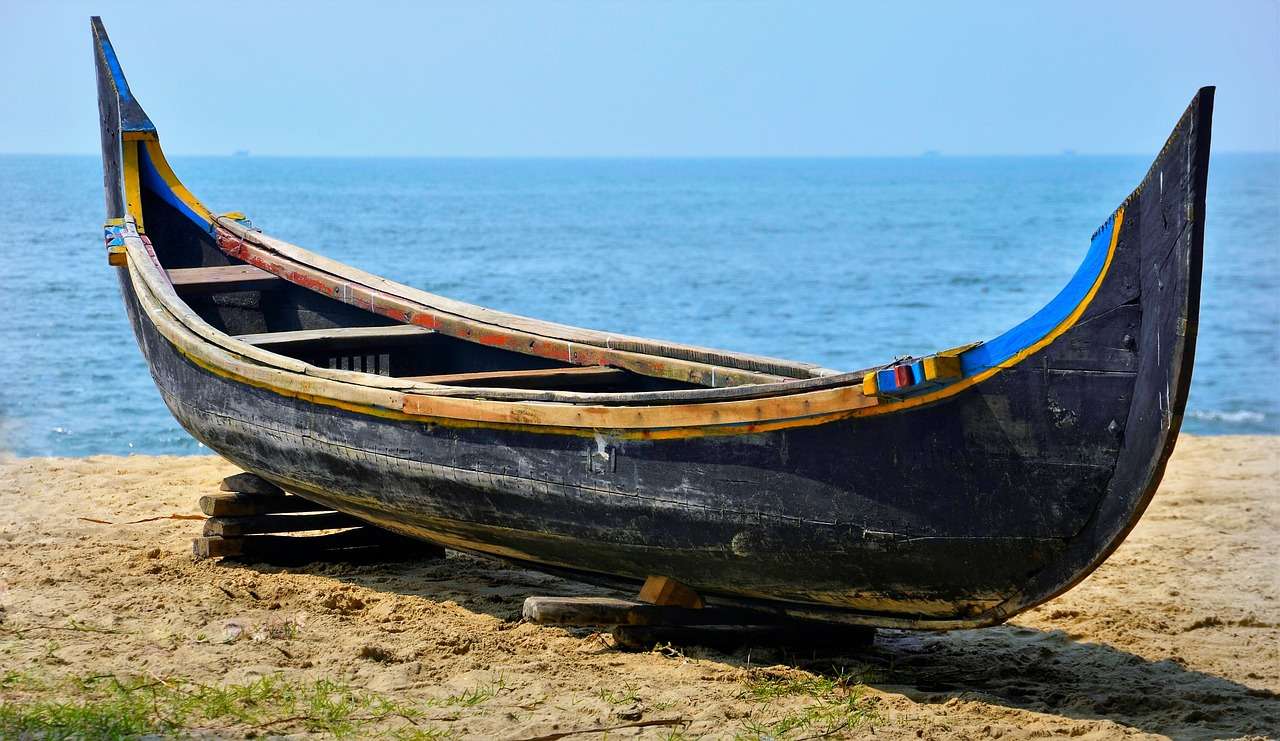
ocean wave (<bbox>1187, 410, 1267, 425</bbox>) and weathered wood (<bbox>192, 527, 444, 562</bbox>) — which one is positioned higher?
weathered wood (<bbox>192, 527, 444, 562</bbox>)

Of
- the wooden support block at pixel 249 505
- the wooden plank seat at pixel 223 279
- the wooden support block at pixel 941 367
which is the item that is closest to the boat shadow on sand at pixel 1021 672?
the wooden support block at pixel 249 505

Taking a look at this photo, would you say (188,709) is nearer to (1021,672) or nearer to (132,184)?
(1021,672)

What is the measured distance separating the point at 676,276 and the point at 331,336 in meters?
30.3

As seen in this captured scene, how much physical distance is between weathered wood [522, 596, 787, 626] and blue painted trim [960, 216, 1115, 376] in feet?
3.97

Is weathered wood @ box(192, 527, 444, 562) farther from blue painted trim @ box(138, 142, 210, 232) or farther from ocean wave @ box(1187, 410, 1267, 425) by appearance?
ocean wave @ box(1187, 410, 1267, 425)

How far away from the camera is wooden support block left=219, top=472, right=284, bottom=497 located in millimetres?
5863

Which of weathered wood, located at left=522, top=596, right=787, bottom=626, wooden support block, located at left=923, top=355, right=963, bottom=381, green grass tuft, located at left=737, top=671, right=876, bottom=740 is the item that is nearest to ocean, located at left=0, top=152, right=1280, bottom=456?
weathered wood, located at left=522, top=596, right=787, bottom=626

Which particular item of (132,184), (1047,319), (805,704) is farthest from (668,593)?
(132,184)

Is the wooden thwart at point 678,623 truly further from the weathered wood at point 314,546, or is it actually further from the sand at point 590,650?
the weathered wood at point 314,546

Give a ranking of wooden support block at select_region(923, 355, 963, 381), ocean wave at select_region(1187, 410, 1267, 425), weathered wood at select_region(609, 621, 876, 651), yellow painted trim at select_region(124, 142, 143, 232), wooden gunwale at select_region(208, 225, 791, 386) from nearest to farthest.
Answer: wooden support block at select_region(923, 355, 963, 381) < weathered wood at select_region(609, 621, 876, 651) < wooden gunwale at select_region(208, 225, 791, 386) < yellow painted trim at select_region(124, 142, 143, 232) < ocean wave at select_region(1187, 410, 1267, 425)

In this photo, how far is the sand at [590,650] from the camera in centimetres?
401

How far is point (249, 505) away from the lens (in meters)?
5.84

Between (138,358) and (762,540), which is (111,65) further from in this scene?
(138,358)

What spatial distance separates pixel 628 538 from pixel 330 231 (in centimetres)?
4833
